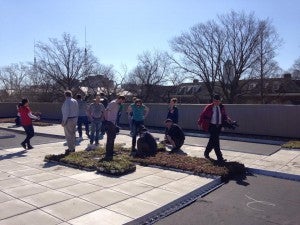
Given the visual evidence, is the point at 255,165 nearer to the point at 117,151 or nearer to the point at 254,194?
the point at 254,194

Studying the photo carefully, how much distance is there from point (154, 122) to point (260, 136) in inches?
241

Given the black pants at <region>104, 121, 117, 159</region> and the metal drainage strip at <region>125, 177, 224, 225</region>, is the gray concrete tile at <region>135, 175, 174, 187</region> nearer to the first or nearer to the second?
the metal drainage strip at <region>125, 177, 224, 225</region>

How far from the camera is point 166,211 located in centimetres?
569

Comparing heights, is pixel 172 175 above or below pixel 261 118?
below

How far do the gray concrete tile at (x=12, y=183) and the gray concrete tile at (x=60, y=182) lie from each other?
391mm

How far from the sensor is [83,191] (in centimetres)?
646

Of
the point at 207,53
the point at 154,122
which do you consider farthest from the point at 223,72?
the point at 154,122

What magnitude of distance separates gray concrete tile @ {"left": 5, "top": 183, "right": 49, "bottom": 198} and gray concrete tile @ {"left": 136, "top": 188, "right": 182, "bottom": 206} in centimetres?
182

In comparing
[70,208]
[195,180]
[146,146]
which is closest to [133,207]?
[70,208]

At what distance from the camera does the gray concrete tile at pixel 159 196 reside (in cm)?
598

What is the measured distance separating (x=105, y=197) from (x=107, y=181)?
1069mm

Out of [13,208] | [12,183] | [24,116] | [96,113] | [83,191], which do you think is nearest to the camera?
[13,208]

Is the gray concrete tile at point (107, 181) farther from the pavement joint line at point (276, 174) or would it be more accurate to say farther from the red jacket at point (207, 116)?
the pavement joint line at point (276, 174)

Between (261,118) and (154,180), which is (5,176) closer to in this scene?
(154,180)
